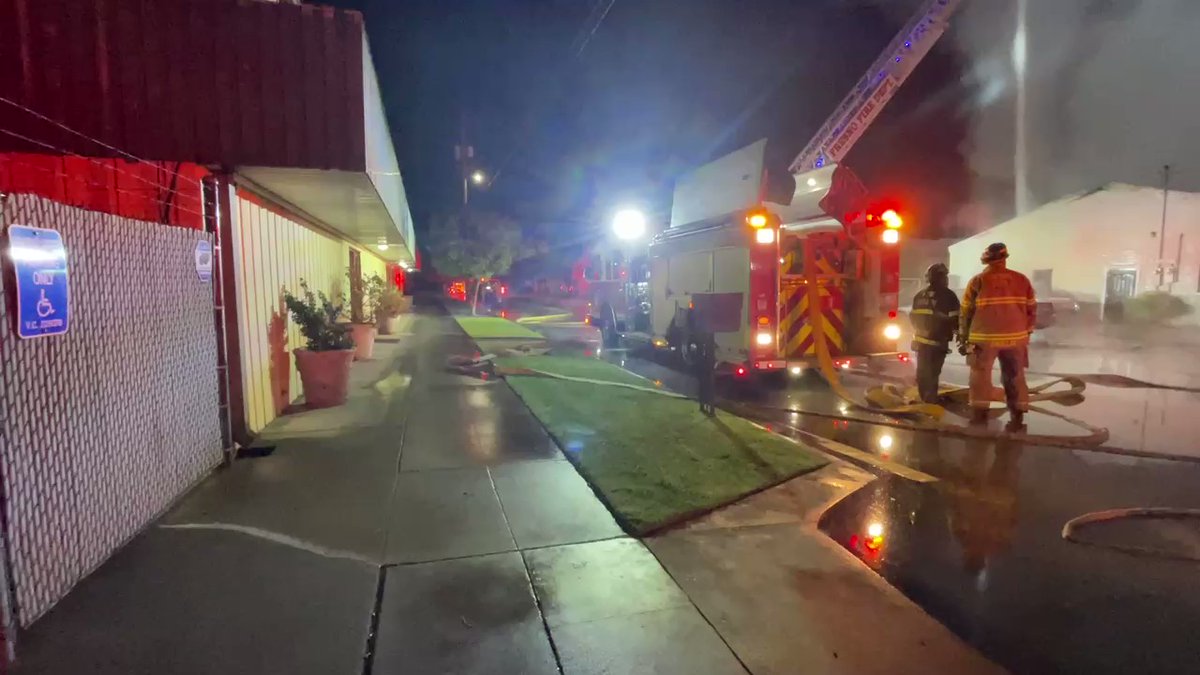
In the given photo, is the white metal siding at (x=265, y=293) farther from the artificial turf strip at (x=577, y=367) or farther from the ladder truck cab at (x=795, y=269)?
the ladder truck cab at (x=795, y=269)

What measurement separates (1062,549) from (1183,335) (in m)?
22.1

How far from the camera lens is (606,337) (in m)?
16.1

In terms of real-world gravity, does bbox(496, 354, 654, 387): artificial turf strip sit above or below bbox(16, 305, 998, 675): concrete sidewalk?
above

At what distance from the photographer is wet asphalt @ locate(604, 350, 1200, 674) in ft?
10.7

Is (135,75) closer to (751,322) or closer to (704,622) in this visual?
(704,622)

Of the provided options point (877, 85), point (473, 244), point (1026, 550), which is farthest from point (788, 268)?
point (473, 244)

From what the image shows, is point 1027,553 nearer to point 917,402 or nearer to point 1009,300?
point 1009,300

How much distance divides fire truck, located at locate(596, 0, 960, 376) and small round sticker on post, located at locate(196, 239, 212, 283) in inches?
203

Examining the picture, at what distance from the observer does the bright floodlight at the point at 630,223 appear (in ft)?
45.0

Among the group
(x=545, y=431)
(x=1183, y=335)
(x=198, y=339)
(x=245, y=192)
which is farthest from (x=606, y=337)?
(x=1183, y=335)

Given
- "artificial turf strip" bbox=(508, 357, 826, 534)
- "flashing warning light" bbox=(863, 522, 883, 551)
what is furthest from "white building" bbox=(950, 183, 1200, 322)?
"flashing warning light" bbox=(863, 522, 883, 551)

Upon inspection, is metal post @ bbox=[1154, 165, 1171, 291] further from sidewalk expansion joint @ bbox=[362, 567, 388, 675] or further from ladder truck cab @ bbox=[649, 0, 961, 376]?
sidewalk expansion joint @ bbox=[362, 567, 388, 675]

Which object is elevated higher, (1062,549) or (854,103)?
(854,103)

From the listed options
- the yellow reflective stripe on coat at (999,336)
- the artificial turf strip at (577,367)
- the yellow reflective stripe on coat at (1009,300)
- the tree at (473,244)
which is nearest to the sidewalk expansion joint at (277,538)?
the artificial turf strip at (577,367)
